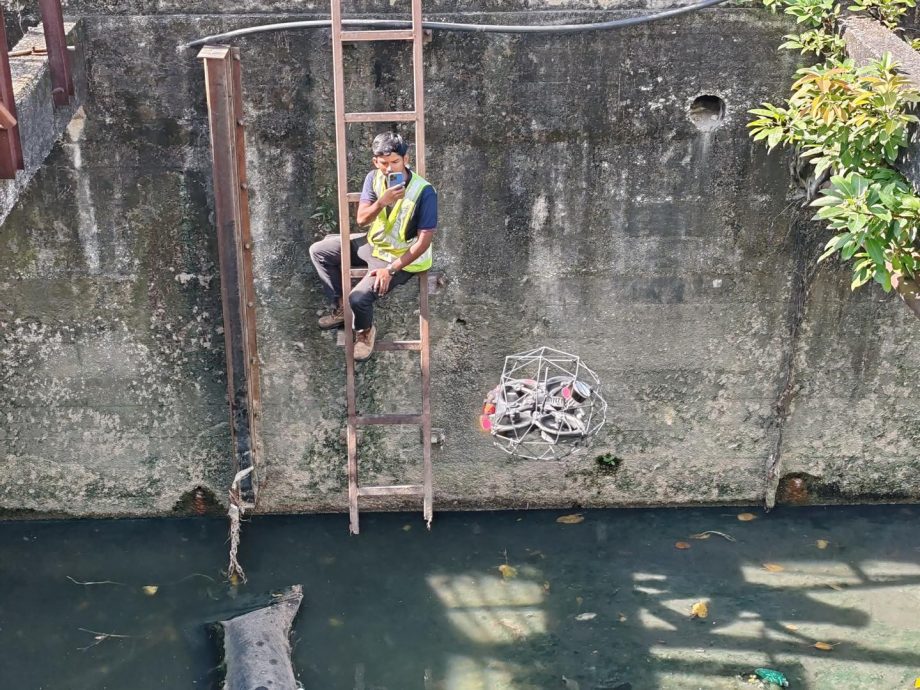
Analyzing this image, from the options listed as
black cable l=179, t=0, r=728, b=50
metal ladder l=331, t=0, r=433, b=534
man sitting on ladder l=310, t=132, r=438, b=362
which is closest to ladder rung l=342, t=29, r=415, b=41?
metal ladder l=331, t=0, r=433, b=534

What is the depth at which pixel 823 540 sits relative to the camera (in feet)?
20.1

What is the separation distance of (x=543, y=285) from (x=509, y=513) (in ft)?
5.25

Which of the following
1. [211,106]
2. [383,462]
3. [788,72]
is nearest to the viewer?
[211,106]

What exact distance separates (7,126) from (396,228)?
72.6 inches

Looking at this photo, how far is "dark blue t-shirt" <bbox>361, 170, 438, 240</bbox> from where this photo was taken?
15.8ft

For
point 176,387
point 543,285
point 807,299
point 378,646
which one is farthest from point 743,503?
point 176,387

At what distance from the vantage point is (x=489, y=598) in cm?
570

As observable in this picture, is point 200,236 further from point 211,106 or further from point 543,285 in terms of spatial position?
point 543,285

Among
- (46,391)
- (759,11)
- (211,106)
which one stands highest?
(759,11)

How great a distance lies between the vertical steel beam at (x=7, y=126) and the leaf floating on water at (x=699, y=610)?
423 cm

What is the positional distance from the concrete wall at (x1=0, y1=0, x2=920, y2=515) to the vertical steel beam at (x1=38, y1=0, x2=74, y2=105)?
36 centimetres

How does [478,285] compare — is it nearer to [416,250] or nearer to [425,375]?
[425,375]

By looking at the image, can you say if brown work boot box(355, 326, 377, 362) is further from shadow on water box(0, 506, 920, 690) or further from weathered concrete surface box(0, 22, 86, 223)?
weathered concrete surface box(0, 22, 86, 223)

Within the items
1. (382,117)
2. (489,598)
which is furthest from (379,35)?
(489,598)
